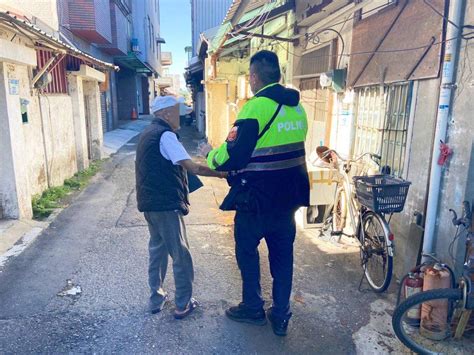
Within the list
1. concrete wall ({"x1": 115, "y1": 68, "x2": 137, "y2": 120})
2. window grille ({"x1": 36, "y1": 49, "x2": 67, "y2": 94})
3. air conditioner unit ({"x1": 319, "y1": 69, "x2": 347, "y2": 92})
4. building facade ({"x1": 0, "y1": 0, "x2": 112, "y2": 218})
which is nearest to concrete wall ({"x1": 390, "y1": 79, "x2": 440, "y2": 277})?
air conditioner unit ({"x1": 319, "y1": 69, "x2": 347, "y2": 92})

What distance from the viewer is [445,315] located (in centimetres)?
297

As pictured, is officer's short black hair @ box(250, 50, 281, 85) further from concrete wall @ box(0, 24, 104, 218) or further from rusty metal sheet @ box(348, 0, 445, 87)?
concrete wall @ box(0, 24, 104, 218)

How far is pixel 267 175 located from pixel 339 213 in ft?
8.38

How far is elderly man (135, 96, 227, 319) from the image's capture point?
9.92 ft

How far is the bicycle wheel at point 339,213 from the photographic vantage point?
16.3ft

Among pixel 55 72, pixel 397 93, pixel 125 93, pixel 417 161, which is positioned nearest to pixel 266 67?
pixel 417 161

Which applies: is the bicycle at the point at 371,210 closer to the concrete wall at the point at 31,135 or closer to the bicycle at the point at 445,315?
the bicycle at the point at 445,315

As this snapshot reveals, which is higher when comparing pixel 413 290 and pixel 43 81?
pixel 43 81

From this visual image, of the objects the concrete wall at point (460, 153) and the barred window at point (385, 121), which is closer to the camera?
the concrete wall at point (460, 153)

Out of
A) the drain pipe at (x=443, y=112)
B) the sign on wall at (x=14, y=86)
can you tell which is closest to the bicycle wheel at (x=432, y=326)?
the drain pipe at (x=443, y=112)

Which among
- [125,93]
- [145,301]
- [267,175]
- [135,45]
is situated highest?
[135,45]

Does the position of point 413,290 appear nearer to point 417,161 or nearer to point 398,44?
point 417,161

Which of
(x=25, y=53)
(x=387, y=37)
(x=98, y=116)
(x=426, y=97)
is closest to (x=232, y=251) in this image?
(x=426, y=97)

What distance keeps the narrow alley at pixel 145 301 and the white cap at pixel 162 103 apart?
1855mm
